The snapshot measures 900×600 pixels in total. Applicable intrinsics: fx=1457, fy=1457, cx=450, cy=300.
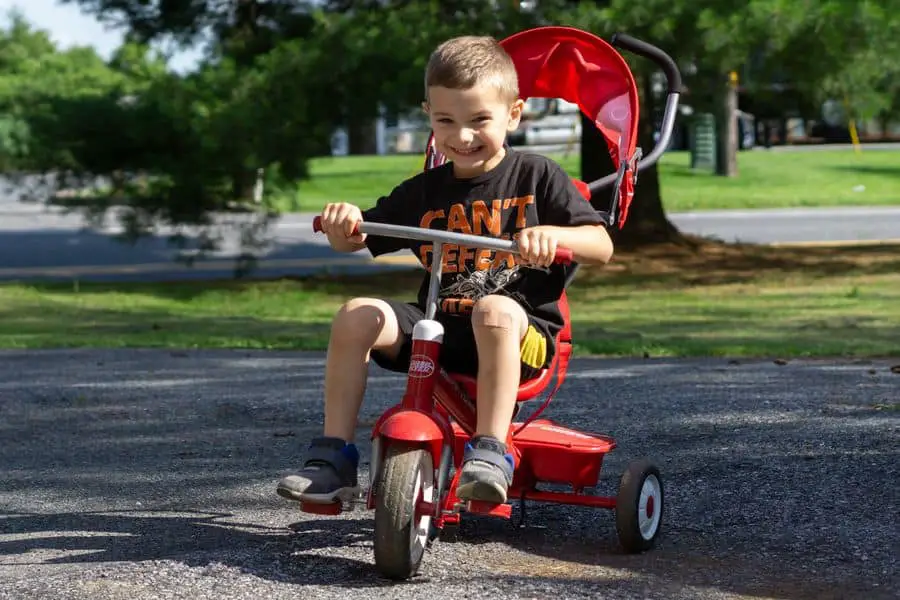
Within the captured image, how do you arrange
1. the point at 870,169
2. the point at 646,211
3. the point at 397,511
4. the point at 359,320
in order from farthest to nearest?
the point at 870,169 → the point at 646,211 → the point at 359,320 → the point at 397,511

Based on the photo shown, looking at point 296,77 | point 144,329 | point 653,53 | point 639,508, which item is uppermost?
point 296,77

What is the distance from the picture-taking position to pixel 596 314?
39.3ft

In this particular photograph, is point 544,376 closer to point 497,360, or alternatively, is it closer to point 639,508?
point 497,360

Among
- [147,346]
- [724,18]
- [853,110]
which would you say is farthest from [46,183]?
[853,110]

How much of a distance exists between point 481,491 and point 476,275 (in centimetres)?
64

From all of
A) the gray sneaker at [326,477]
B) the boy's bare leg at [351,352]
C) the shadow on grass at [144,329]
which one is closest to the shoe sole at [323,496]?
the gray sneaker at [326,477]

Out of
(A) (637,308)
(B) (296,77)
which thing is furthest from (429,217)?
(B) (296,77)

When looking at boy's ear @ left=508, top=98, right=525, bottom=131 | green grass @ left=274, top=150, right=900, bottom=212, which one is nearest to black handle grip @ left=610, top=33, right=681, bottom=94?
boy's ear @ left=508, top=98, right=525, bottom=131

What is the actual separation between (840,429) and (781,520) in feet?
4.93

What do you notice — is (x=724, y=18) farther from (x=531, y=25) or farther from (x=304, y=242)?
(x=304, y=242)

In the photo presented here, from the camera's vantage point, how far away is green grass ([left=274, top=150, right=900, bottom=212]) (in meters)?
25.6

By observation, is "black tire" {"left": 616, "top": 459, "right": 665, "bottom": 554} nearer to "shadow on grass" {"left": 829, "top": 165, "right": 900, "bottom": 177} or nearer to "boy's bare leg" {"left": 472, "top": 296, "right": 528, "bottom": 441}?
"boy's bare leg" {"left": 472, "top": 296, "right": 528, "bottom": 441}

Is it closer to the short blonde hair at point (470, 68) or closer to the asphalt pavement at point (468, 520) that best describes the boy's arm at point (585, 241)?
the short blonde hair at point (470, 68)

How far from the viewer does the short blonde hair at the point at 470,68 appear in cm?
396
